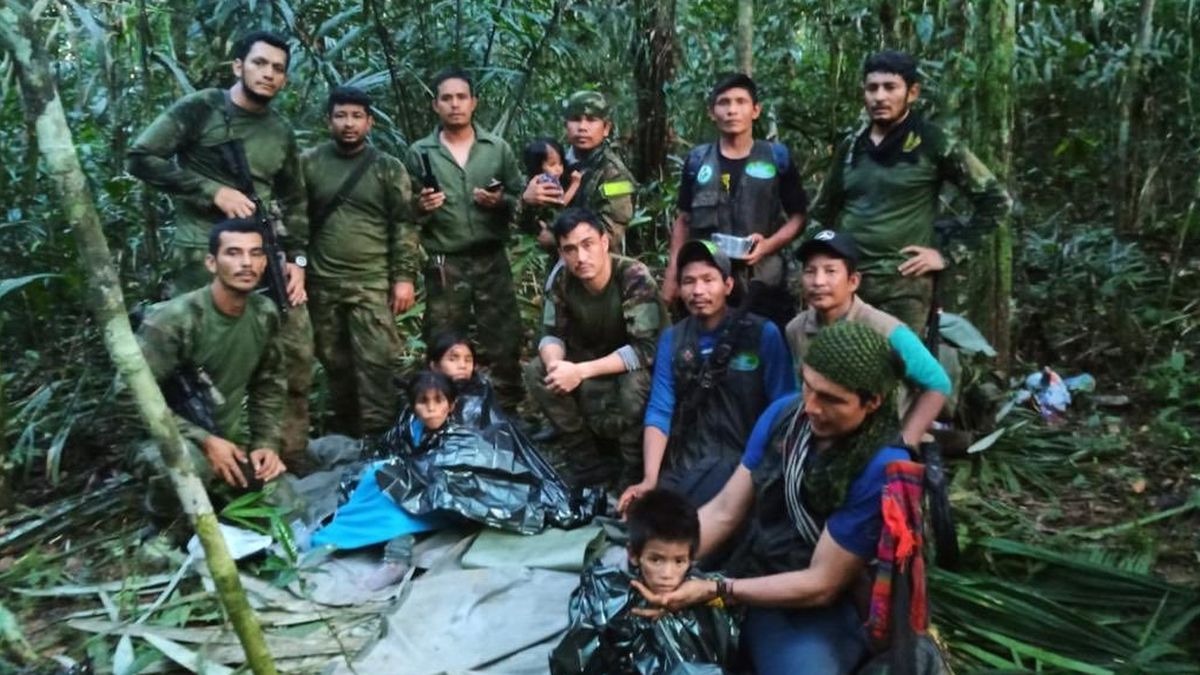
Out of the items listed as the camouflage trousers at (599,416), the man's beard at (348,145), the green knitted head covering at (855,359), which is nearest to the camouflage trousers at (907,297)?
the camouflage trousers at (599,416)

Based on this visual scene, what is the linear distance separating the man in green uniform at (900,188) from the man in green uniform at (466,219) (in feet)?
6.15

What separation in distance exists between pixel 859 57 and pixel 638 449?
401cm

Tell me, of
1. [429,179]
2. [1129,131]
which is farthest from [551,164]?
[1129,131]

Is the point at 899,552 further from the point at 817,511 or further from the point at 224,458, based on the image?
the point at 224,458

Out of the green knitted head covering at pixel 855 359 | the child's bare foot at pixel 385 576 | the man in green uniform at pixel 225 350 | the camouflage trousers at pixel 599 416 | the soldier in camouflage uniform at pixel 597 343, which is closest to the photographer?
the green knitted head covering at pixel 855 359

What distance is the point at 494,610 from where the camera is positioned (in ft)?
12.4

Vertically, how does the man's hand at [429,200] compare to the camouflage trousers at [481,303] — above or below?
above

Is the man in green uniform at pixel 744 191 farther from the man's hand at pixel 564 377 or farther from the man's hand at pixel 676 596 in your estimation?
the man's hand at pixel 676 596

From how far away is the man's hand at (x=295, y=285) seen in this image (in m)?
5.08

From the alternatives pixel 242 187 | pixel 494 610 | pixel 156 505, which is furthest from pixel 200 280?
pixel 494 610

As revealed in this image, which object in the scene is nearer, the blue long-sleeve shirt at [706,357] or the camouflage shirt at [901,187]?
the blue long-sleeve shirt at [706,357]

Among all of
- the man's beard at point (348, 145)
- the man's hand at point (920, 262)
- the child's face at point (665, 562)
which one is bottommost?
the child's face at point (665, 562)

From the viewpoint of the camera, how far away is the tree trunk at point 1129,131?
7.10m

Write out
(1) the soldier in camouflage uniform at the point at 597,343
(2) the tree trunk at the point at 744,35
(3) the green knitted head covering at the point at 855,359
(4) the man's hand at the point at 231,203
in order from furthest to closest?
1. (2) the tree trunk at the point at 744,35
2. (4) the man's hand at the point at 231,203
3. (1) the soldier in camouflage uniform at the point at 597,343
4. (3) the green knitted head covering at the point at 855,359
